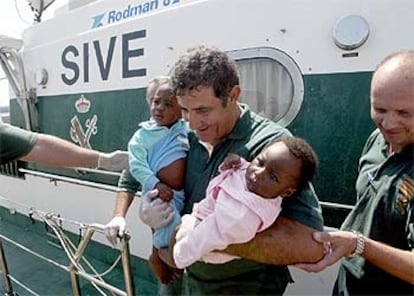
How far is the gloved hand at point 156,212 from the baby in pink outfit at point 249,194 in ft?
0.90

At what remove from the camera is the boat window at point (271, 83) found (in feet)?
7.52

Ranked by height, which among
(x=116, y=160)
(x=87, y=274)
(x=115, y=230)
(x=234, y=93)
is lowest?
(x=87, y=274)

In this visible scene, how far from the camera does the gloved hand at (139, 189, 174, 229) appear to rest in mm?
1649

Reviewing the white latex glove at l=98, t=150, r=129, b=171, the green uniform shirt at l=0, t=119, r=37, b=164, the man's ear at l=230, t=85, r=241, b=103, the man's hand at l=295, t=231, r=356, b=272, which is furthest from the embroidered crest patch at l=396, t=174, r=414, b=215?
the green uniform shirt at l=0, t=119, r=37, b=164

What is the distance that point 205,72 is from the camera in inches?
54.9

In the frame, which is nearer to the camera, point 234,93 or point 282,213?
point 282,213

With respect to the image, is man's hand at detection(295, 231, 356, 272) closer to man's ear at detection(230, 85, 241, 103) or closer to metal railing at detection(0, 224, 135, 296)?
man's ear at detection(230, 85, 241, 103)

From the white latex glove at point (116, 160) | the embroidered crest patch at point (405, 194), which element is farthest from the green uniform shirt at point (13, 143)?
the embroidered crest patch at point (405, 194)

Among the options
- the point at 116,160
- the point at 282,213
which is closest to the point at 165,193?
the point at 282,213

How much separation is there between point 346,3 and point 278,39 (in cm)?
40

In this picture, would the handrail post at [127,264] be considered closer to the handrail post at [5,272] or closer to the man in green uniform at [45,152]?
the man in green uniform at [45,152]

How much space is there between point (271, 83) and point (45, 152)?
1.28 m

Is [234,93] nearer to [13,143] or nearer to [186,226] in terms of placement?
[186,226]

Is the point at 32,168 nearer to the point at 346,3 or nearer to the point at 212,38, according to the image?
the point at 212,38
